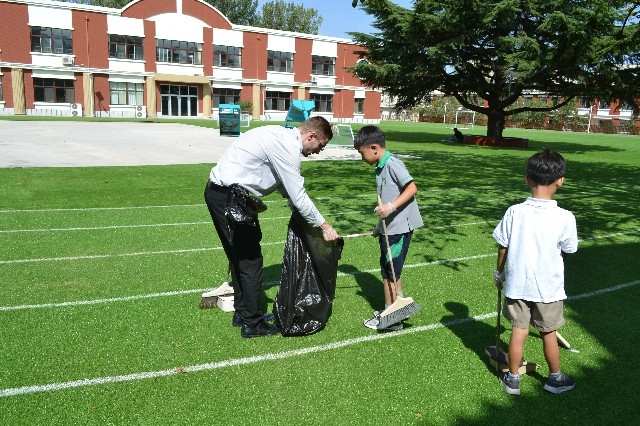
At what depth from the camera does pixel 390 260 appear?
15.7ft

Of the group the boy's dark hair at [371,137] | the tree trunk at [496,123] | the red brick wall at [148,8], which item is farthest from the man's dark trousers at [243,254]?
the red brick wall at [148,8]

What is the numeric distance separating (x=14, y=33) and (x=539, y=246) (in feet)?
176

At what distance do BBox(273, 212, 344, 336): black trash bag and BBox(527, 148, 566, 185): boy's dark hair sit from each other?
5.39 ft

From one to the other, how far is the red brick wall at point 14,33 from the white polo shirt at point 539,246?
53.3m

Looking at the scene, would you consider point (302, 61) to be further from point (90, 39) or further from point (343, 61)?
point (90, 39)

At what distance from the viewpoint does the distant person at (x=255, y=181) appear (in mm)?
4215

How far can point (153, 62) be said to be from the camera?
53125mm

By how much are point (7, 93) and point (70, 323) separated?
166ft

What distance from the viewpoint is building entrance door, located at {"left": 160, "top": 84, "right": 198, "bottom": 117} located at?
2148 inches

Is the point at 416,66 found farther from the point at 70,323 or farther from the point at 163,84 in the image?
the point at 163,84

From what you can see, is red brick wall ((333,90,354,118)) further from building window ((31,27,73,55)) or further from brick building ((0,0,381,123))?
building window ((31,27,73,55))

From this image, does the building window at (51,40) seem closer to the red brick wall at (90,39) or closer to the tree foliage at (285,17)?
the red brick wall at (90,39)

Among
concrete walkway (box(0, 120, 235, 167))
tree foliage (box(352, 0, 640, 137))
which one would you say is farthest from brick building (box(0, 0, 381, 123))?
concrete walkway (box(0, 120, 235, 167))

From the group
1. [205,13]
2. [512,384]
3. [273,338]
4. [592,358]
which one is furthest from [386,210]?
[205,13]
